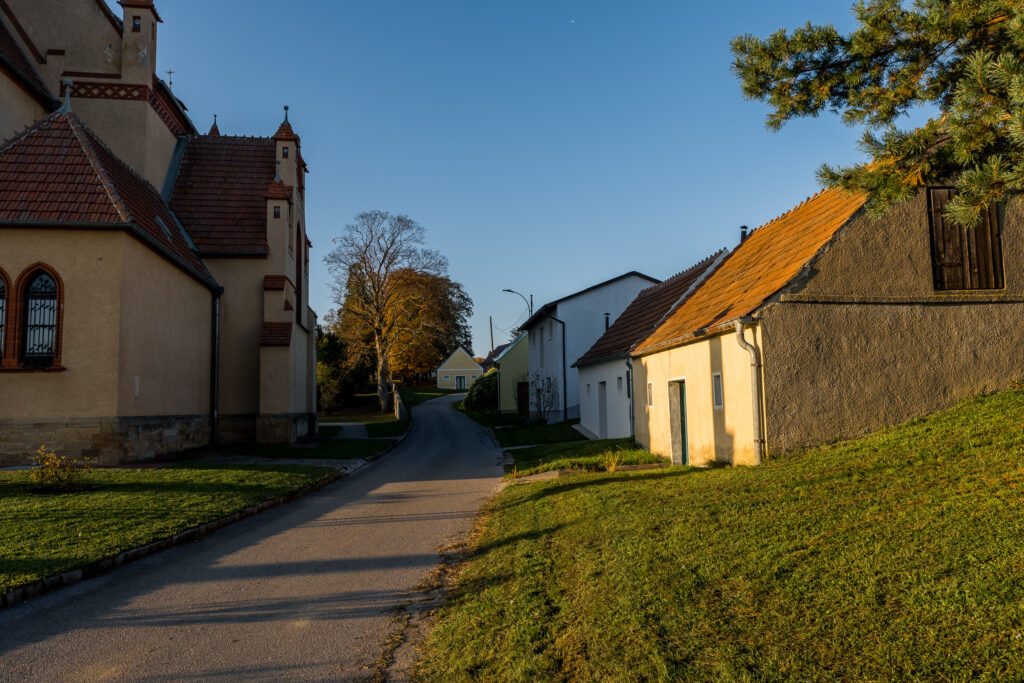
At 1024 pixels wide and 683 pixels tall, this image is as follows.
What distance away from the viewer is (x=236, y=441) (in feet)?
77.8

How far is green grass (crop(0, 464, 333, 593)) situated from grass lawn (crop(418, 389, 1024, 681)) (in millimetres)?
4300

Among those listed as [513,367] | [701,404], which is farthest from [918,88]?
[513,367]

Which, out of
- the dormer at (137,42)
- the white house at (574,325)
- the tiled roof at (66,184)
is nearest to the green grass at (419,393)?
the white house at (574,325)

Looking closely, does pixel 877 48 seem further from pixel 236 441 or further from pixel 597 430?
pixel 236 441

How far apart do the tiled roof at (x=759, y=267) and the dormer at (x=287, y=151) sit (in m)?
17.0

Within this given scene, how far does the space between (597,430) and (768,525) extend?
18023mm

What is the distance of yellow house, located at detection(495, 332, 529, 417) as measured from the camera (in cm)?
4519

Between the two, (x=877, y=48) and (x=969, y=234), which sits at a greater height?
(x=877, y=48)

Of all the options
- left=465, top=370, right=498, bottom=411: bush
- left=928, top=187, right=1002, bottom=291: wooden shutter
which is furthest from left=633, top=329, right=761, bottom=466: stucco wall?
left=465, top=370, right=498, bottom=411: bush

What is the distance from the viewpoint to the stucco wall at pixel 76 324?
15.5 meters

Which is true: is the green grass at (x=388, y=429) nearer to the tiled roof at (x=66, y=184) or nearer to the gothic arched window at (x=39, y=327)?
the tiled roof at (x=66, y=184)

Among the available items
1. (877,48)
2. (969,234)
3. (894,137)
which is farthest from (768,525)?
(969,234)

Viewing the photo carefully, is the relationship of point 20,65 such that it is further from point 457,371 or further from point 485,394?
point 457,371

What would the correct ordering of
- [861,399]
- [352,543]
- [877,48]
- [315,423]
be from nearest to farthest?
[877,48], [352,543], [861,399], [315,423]
